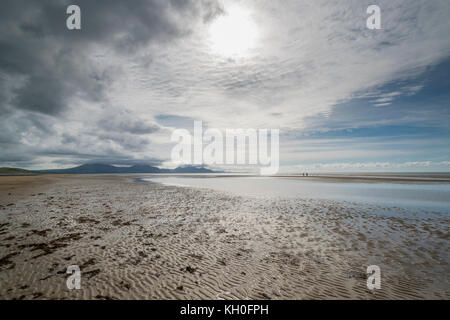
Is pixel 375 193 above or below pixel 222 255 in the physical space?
below

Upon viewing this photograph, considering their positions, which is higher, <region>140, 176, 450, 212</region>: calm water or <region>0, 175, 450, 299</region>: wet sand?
<region>0, 175, 450, 299</region>: wet sand

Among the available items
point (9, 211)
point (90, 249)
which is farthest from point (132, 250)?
point (9, 211)

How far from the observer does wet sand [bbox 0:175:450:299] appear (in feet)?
20.7

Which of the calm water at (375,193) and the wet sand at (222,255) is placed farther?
the calm water at (375,193)

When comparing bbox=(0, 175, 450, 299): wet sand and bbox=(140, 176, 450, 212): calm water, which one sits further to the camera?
bbox=(140, 176, 450, 212): calm water

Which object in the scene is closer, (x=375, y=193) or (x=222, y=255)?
(x=222, y=255)

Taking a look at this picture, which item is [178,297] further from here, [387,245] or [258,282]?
[387,245]

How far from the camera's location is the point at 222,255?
9.07 meters

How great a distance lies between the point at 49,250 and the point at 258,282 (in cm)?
1007

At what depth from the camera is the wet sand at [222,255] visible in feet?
20.7

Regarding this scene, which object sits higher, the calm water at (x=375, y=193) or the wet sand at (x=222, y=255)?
the wet sand at (x=222, y=255)

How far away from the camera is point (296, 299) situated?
6.04 meters

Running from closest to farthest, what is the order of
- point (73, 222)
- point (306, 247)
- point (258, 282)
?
point (258, 282), point (306, 247), point (73, 222)

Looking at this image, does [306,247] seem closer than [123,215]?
Yes
